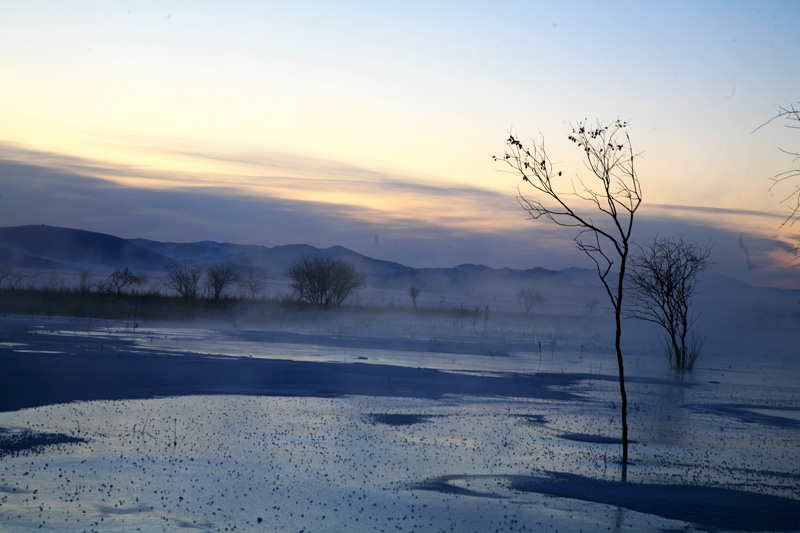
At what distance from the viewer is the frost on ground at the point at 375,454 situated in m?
7.04

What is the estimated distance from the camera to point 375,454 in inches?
381

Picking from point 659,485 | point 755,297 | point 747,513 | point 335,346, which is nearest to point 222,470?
point 659,485

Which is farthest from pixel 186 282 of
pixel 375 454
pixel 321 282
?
pixel 375 454

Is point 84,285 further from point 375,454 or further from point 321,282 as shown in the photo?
point 375,454

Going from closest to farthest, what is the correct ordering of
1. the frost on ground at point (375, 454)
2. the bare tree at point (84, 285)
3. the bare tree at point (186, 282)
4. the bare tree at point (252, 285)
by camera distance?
the frost on ground at point (375, 454) < the bare tree at point (84, 285) < the bare tree at point (186, 282) < the bare tree at point (252, 285)

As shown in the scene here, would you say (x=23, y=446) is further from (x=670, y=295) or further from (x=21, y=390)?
(x=670, y=295)

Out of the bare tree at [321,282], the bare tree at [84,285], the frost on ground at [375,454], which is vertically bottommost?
the bare tree at [84,285]

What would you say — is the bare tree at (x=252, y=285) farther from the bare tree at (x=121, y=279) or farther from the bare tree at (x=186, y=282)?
the bare tree at (x=121, y=279)

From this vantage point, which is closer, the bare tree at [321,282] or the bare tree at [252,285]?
the bare tree at [321,282]

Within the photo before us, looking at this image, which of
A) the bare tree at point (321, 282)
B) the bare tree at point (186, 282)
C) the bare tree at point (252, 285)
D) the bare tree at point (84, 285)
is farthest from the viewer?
the bare tree at point (252, 285)

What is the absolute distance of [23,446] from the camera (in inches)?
354

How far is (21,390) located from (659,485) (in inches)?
456

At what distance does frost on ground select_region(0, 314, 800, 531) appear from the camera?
23.1 feet

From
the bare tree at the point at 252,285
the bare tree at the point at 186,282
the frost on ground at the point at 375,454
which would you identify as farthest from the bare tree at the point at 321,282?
the frost on ground at the point at 375,454
